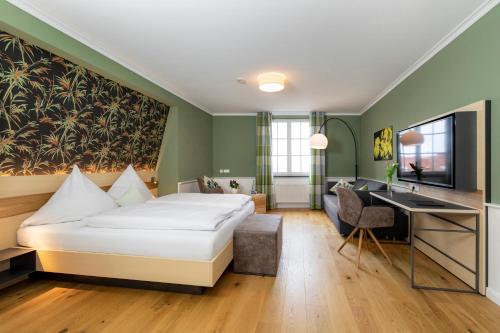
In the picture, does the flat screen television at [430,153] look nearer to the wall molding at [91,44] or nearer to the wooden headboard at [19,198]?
the wall molding at [91,44]

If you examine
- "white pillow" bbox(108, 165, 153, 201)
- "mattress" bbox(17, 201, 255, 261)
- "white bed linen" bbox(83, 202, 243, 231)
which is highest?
"white pillow" bbox(108, 165, 153, 201)

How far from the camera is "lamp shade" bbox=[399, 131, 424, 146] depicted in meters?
2.85

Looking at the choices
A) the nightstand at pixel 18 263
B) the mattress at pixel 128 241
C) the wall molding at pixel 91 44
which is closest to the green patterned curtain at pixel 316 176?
the wall molding at pixel 91 44

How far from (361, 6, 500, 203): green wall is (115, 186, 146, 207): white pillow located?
3.84 metres

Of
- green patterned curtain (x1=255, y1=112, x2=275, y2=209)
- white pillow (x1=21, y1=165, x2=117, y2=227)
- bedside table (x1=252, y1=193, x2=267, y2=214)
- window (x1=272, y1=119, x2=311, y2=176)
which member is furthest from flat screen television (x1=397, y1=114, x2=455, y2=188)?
white pillow (x1=21, y1=165, x2=117, y2=227)

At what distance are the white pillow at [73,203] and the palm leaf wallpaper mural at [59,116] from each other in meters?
0.21

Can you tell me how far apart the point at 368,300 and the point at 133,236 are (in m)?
2.09

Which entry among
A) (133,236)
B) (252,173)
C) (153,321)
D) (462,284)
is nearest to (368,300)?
(462,284)

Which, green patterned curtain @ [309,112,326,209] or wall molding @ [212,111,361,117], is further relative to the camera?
wall molding @ [212,111,361,117]

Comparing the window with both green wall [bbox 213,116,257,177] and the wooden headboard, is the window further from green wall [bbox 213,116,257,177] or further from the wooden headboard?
the wooden headboard

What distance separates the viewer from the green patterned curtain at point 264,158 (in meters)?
Answer: 6.16

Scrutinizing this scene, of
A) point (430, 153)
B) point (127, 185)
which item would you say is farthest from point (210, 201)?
point (430, 153)

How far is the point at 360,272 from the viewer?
265 cm

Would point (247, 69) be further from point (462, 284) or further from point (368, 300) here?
point (462, 284)
